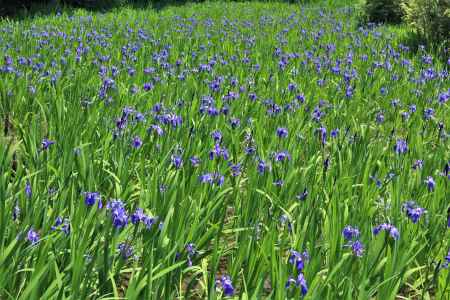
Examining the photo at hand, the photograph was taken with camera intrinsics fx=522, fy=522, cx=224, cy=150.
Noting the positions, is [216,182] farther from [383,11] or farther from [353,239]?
[383,11]

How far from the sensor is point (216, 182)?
284cm

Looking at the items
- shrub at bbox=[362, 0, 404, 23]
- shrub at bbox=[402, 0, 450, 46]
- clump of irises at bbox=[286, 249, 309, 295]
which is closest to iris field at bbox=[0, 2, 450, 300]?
clump of irises at bbox=[286, 249, 309, 295]

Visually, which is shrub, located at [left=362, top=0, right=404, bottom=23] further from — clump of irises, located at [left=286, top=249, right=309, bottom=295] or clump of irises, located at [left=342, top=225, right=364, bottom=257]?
clump of irises, located at [left=286, top=249, right=309, bottom=295]

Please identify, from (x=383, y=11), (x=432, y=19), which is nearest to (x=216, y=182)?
(x=432, y=19)

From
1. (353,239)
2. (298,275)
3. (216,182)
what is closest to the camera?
(298,275)

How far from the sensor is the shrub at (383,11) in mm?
13234

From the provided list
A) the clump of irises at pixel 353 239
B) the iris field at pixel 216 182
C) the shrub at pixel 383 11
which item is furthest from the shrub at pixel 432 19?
the clump of irises at pixel 353 239

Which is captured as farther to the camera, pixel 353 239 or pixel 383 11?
pixel 383 11

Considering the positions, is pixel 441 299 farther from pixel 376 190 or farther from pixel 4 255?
pixel 4 255

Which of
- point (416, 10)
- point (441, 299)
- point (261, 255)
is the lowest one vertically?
point (441, 299)

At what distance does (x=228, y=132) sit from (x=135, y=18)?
8158 mm

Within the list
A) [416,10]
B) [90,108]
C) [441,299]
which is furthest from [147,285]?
[416,10]

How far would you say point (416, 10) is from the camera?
30.8 feet

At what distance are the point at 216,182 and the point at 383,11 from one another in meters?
11.8
